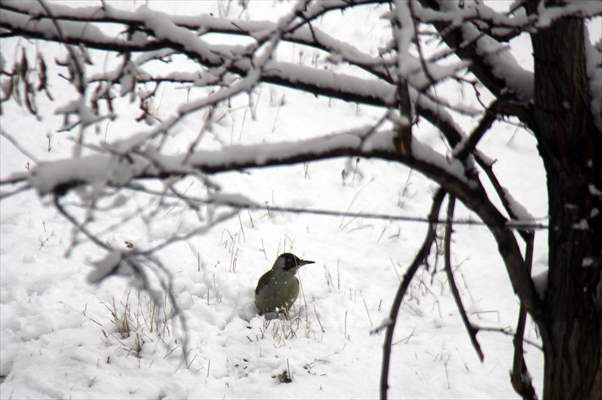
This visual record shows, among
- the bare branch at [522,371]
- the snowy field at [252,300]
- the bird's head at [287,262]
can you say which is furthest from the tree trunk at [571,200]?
the bird's head at [287,262]

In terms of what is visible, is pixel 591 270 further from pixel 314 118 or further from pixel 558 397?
pixel 314 118

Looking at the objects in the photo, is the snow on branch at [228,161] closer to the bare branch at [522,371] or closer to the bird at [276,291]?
the bare branch at [522,371]

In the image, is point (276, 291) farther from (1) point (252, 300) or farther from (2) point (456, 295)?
(2) point (456, 295)

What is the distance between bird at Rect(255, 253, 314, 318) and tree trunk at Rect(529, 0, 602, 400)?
7.84 feet

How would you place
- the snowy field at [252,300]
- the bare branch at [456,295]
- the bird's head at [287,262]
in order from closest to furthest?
1. the bare branch at [456,295]
2. the snowy field at [252,300]
3. the bird's head at [287,262]

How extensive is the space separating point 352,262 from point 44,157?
10.1ft

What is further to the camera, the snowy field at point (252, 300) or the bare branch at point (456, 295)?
the snowy field at point (252, 300)

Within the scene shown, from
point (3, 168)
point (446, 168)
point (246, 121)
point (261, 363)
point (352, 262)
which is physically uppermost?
point (246, 121)

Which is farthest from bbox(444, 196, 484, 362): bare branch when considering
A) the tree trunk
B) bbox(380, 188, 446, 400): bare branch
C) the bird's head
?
the bird's head

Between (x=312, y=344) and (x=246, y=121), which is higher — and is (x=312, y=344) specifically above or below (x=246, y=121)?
below

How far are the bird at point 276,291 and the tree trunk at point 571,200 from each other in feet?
7.84

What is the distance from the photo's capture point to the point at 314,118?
23.9 feet

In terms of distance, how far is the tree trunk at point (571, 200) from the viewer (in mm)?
2098

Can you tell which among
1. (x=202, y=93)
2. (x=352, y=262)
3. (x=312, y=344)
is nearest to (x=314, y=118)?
(x=202, y=93)
